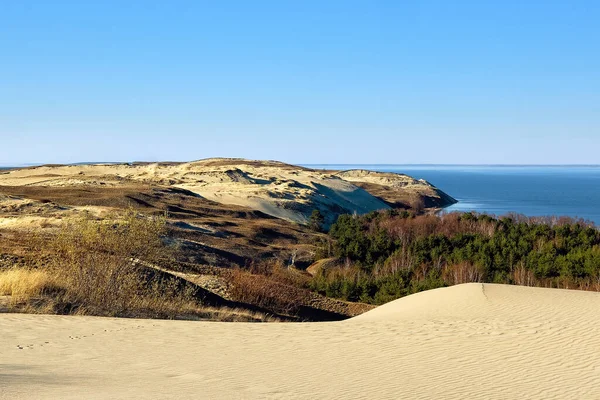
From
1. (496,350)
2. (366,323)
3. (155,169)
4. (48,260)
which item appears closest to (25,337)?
(48,260)

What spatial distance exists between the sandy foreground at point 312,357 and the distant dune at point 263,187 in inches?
2084

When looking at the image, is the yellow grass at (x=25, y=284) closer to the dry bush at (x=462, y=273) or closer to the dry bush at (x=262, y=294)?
the dry bush at (x=262, y=294)

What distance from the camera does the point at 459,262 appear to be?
34281mm

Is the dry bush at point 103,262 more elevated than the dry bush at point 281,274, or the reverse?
the dry bush at point 103,262

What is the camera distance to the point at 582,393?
29.6 ft

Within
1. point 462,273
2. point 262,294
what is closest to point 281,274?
point 462,273

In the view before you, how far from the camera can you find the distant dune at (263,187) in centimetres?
7200

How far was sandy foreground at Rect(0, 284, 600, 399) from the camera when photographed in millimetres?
8859

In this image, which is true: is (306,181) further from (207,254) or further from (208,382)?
(208,382)

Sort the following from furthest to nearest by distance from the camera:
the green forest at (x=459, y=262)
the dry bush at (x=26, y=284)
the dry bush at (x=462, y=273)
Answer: the dry bush at (x=462, y=273) → the green forest at (x=459, y=262) → the dry bush at (x=26, y=284)

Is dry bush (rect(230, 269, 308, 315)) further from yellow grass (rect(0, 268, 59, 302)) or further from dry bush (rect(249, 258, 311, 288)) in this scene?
yellow grass (rect(0, 268, 59, 302))

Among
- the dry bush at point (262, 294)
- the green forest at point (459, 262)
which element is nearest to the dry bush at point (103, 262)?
the dry bush at point (262, 294)

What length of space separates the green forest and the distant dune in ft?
90.9

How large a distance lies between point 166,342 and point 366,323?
526 cm
